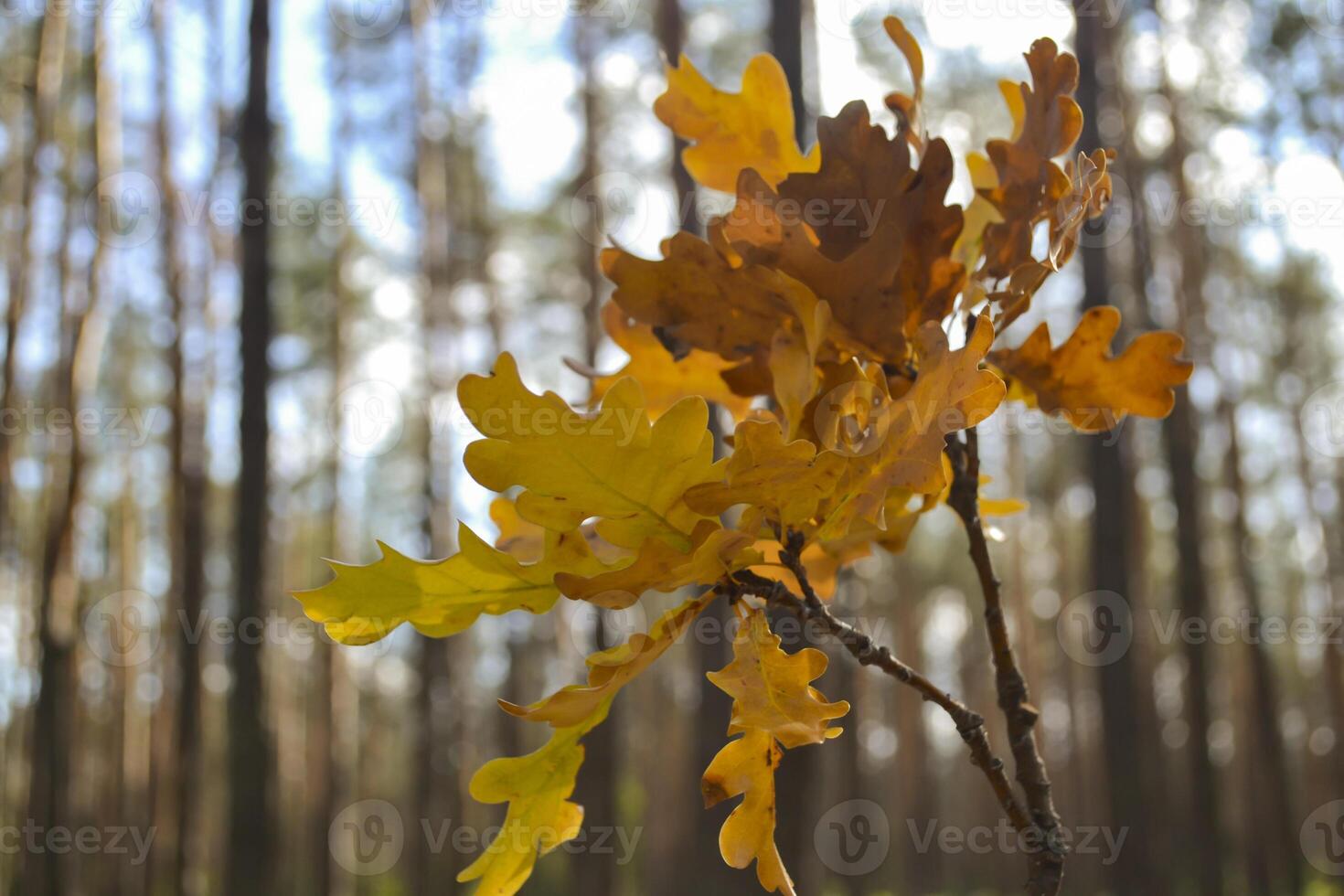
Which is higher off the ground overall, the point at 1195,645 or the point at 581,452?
the point at 581,452

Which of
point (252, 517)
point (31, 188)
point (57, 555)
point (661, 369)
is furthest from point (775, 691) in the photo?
point (31, 188)

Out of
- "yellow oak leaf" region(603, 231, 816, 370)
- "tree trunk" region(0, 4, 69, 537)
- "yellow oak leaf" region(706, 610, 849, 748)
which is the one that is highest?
"tree trunk" region(0, 4, 69, 537)

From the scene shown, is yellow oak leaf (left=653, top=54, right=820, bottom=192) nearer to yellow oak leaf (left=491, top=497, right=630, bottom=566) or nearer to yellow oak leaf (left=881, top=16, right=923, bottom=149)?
yellow oak leaf (left=881, top=16, right=923, bottom=149)

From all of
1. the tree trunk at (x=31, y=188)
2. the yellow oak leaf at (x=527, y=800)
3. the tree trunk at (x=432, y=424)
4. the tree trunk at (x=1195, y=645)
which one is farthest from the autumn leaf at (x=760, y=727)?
the tree trunk at (x=432, y=424)

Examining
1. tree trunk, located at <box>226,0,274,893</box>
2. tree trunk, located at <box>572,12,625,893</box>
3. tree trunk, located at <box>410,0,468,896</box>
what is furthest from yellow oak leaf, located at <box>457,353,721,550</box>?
tree trunk, located at <box>410,0,468,896</box>

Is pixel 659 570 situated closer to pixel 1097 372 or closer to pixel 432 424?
pixel 1097 372

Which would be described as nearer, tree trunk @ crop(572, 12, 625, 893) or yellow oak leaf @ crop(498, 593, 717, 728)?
yellow oak leaf @ crop(498, 593, 717, 728)
